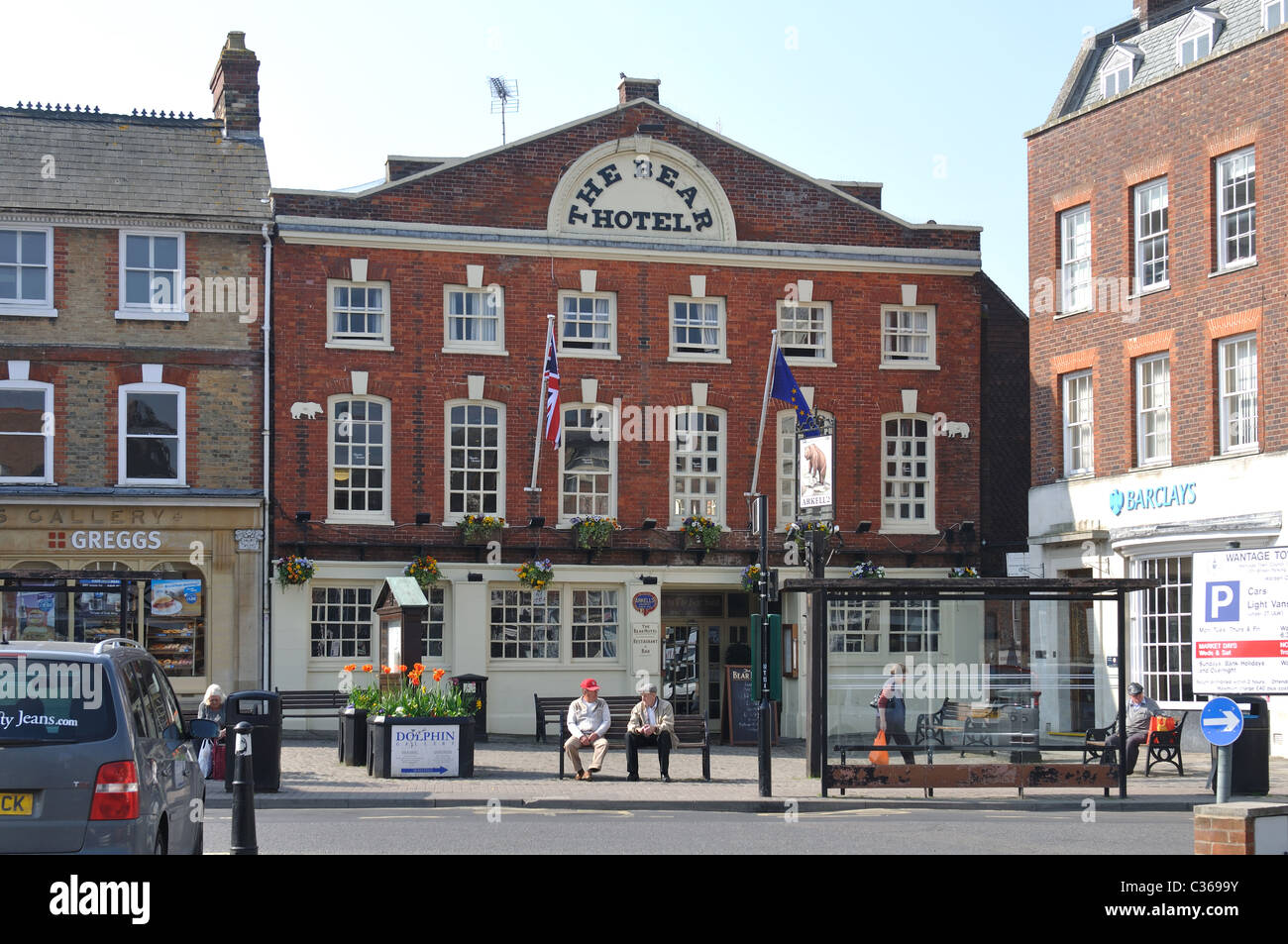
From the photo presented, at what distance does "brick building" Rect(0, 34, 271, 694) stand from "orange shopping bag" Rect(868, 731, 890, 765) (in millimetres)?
13354

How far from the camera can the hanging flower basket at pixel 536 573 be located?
30.9 m

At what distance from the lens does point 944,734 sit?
67.2ft

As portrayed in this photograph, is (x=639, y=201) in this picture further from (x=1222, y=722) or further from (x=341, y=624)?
(x=1222, y=722)

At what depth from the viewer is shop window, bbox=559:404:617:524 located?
31859mm

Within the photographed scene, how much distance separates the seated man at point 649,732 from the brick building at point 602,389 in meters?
8.34

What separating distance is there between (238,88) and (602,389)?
9475 millimetres

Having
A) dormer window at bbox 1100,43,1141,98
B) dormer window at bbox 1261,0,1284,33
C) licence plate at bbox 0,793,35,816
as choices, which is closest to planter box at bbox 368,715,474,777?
licence plate at bbox 0,793,35,816

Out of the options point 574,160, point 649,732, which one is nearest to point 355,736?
point 649,732

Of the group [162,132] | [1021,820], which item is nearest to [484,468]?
[162,132]

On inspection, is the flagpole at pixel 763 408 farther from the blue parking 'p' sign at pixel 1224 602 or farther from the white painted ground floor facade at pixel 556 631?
the blue parking 'p' sign at pixel 1224 602

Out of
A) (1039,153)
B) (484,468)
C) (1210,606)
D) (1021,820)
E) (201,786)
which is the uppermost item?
(1039,153)

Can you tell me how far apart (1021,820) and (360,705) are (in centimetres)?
953

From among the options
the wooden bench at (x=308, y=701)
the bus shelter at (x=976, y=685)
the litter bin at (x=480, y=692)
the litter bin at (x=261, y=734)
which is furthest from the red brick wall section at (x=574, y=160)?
the bus shelter at (x=976, y=685)
